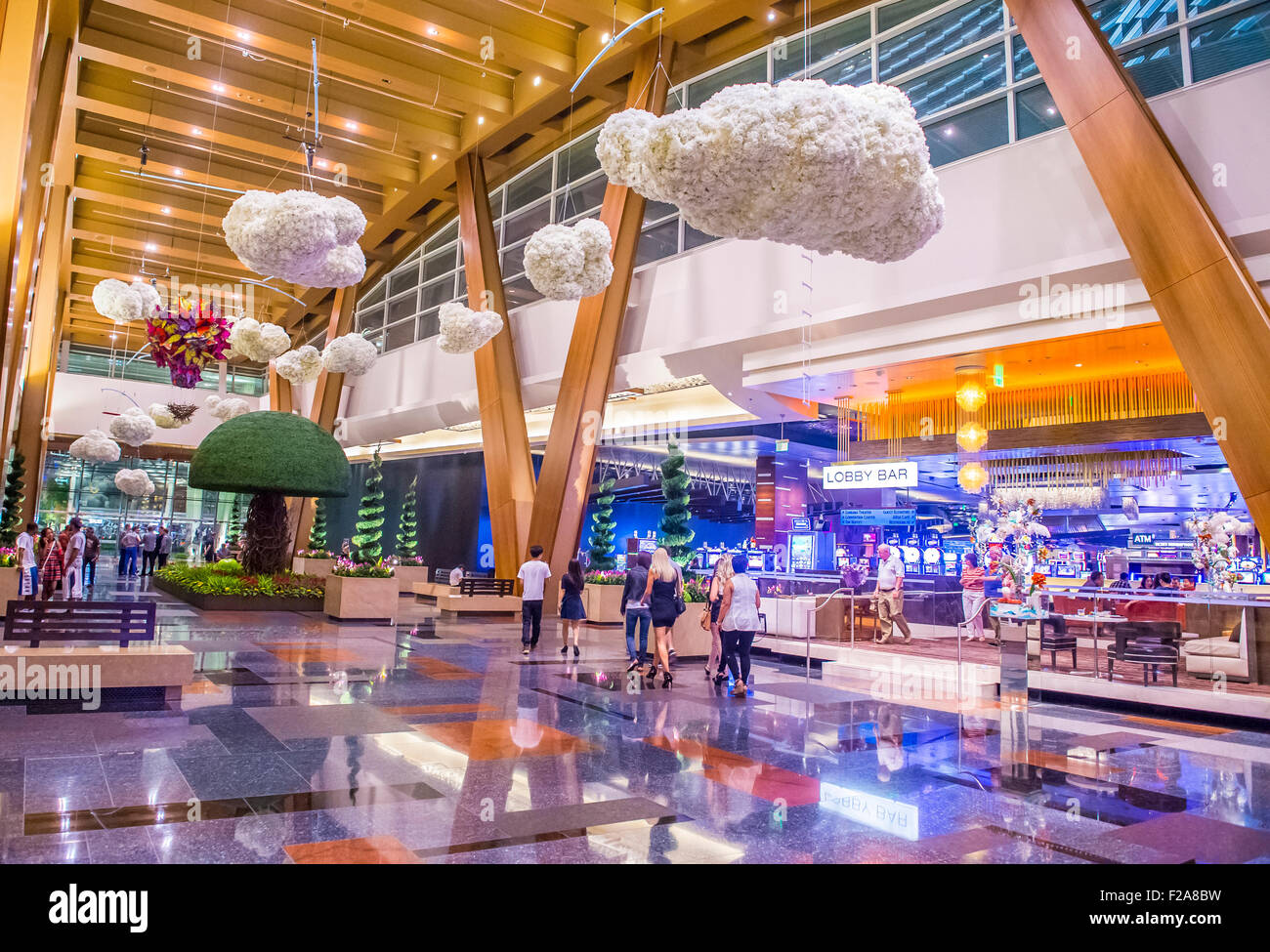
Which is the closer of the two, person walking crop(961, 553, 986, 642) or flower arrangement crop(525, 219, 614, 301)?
flower arrangement crop(525, 219, 614, 301)

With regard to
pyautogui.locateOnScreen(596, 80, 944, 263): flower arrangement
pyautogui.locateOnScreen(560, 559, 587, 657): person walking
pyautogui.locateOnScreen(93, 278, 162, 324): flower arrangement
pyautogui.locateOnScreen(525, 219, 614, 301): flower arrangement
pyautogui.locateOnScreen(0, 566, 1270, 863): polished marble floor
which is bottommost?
pyautogui.locateOnScreen(0, 566, 1270, 863): polished marble floor

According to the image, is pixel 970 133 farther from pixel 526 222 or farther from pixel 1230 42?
pixel 526 222

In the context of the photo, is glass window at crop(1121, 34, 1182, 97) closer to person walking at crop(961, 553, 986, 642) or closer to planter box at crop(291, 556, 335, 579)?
person walking at crop(961, 553, 986, 642)

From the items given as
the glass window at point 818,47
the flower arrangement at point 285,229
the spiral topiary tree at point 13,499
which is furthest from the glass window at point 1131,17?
the spiral topiary tree at point 13,499

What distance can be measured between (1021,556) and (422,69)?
1369 centimetres

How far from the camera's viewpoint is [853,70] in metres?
14.1

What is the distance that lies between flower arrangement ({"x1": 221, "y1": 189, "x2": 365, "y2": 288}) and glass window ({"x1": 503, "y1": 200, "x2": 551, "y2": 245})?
12356 millimetres

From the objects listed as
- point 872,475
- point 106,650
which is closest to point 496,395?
point 872,475

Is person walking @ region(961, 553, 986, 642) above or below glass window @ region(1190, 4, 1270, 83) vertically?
below

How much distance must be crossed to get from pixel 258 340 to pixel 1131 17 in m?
13.9

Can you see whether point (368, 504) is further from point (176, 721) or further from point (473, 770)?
point (473, 770)

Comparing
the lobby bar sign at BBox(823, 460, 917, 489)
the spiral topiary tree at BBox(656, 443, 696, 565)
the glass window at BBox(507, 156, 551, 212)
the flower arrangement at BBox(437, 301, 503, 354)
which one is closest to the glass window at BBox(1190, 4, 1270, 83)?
the lobby bar sign at BBox(823, 460, 917, 489)

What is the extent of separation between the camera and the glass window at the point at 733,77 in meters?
15.2

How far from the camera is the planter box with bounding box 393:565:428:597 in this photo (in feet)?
83.7
